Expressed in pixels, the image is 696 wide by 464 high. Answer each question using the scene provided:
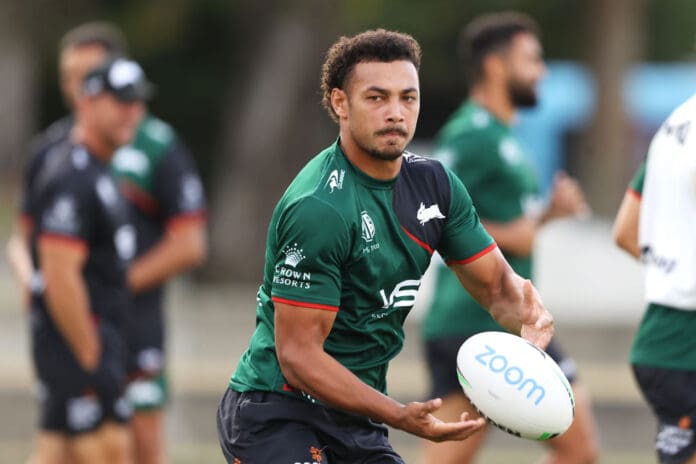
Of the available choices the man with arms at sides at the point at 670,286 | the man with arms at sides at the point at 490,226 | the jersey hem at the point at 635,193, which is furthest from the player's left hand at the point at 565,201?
the man with arms at sides at the point at 670,286

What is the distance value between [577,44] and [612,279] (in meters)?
19.0

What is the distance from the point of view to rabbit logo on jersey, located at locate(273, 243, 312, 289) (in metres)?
4.62

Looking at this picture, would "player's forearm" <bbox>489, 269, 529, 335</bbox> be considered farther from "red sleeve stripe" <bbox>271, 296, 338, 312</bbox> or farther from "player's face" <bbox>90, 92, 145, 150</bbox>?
"player's face" <bbox>90, 92, 145, 150</bbox>

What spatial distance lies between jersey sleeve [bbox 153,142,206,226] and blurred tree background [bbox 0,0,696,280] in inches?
389

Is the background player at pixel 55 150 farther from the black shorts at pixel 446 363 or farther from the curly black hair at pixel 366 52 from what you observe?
the curly black hair at pixel 366 52

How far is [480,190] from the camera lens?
7.45m

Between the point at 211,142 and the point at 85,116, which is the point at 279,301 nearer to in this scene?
the point at 85,116

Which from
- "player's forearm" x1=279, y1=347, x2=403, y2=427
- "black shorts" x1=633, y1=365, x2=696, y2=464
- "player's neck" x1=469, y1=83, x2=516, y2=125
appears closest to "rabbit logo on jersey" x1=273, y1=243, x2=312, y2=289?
"player's forearm" x1=279, y1=347, x2=403, y2=427

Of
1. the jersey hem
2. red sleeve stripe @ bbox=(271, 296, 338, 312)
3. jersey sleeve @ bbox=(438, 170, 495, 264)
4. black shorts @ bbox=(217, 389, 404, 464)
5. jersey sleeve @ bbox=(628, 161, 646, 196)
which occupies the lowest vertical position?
black shorts @ bbox=(217, 389, 404, 464)

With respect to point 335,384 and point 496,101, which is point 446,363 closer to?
point 496,101

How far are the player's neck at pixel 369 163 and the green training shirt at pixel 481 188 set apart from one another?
101 inches

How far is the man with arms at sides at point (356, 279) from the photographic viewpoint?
182 inches

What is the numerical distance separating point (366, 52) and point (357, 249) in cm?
65

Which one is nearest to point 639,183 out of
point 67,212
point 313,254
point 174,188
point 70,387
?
point 313,254
